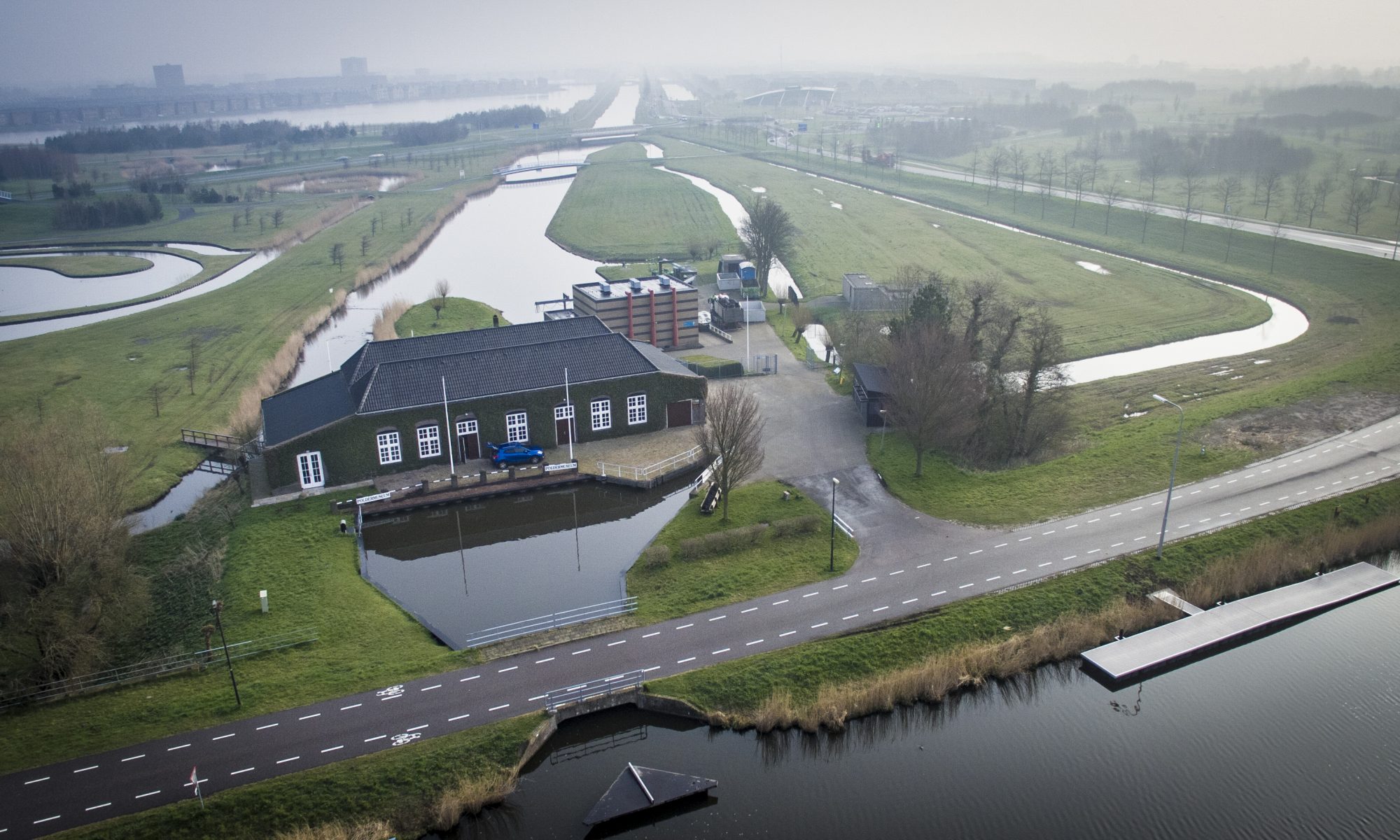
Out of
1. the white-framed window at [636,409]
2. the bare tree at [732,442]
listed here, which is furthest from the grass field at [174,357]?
the bare tree at [732,442]

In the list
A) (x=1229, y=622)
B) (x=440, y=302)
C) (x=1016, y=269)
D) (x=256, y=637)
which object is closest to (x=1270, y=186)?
(x=1016, y=269)

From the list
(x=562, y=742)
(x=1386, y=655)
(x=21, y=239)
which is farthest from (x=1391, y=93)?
(x=21, y=239)

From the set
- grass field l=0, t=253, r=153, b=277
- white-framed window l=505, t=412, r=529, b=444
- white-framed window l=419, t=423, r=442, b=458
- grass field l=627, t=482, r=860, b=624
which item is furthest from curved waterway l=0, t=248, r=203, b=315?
grass field l=627, t=482, r=860, b=624

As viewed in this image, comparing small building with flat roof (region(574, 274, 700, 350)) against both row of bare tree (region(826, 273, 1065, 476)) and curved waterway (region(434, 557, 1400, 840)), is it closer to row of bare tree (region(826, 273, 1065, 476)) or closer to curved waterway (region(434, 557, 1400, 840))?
row of bare tree (region(826, 273, 1065, 476))

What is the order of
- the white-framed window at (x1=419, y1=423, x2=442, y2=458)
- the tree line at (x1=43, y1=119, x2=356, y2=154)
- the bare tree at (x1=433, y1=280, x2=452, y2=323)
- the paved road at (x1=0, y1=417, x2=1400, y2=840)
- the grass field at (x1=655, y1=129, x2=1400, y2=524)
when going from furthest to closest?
the tree line at (x1=43, y1=119, x2=356, y2=154), the bare tree at (x1=433, y1=280, x2=452, y2=323), the white-framed window at (x1=419, y1=423, x2=442, y2=458), the grass field at (x1=655, y1=129, x2=1400, y2=524), the paved road at (x1=0, y1=417, x2=1400, y2=840)

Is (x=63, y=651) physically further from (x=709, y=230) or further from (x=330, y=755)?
(x=709, y=230)

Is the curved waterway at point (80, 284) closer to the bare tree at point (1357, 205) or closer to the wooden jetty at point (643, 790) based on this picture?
the wooden jetty at point (643, 790)
